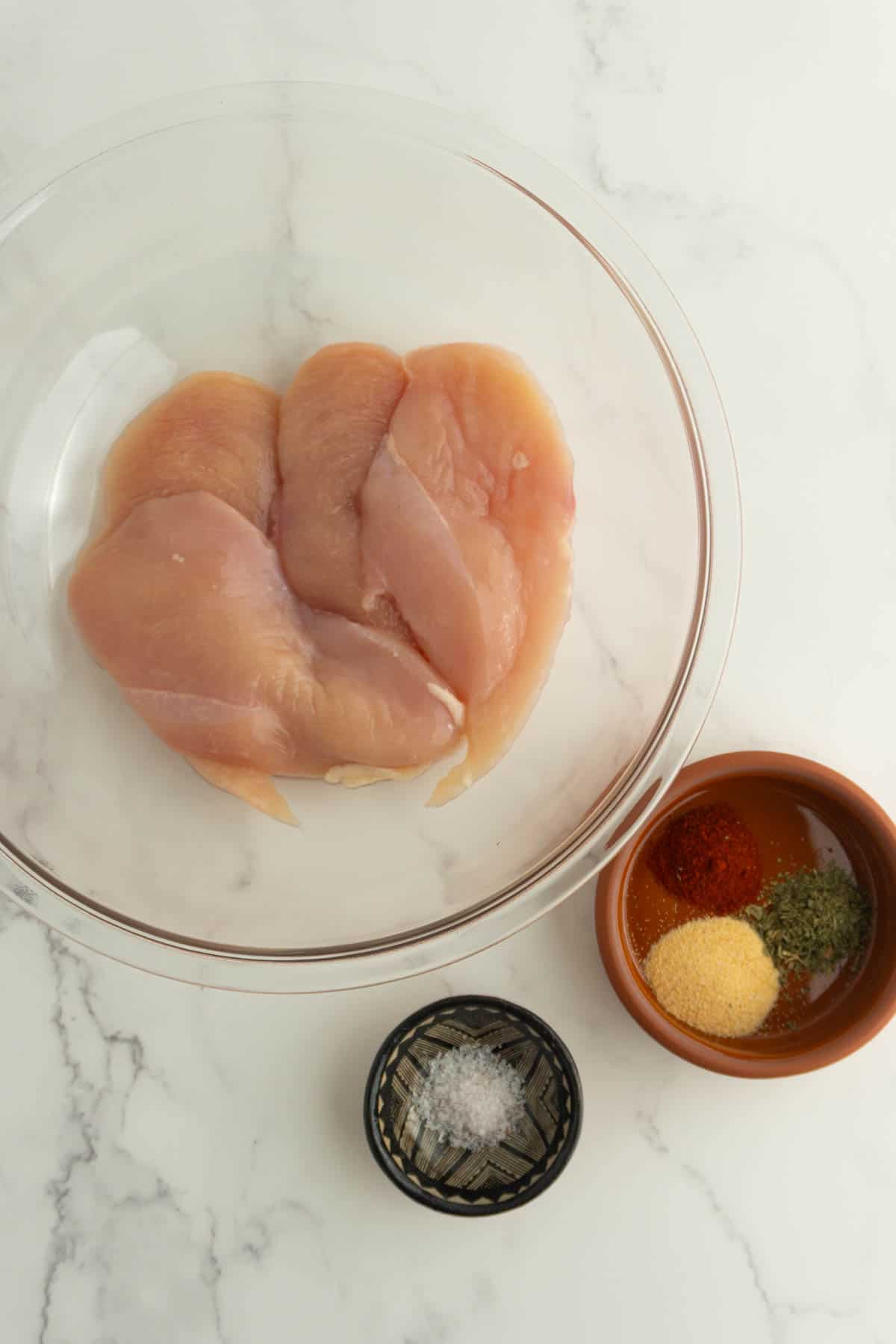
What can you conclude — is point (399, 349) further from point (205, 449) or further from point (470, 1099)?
point (470, 1099)

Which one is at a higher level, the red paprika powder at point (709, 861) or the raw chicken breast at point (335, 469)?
the raw chicken breast at point (335, 469)

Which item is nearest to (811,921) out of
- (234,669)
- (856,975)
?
(856,975)

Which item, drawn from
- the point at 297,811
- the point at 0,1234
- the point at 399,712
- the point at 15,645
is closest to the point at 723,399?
the point at 399,712

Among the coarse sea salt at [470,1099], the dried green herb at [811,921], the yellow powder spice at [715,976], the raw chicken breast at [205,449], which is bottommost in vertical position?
the coarse sea salt at [470,1099]

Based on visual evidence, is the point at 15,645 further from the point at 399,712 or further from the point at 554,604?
the point at 554,604

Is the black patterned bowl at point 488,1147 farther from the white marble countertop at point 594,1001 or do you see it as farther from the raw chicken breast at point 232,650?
the raw chicken breast at point 232,650

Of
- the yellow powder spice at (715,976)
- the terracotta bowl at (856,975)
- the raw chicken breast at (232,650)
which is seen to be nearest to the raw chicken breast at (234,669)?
the raw chicken breast at (232,650)

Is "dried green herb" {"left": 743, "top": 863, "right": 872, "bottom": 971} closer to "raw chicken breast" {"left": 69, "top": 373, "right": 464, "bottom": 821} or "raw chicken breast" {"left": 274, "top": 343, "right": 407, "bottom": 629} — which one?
"raw chicken breast" {"left": 69, "top": 373, "right": 464, "bottom": 821}

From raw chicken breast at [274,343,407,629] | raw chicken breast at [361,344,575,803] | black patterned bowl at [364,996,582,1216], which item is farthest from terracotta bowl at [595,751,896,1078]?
raw chicken breast at [274,343,407,629]
